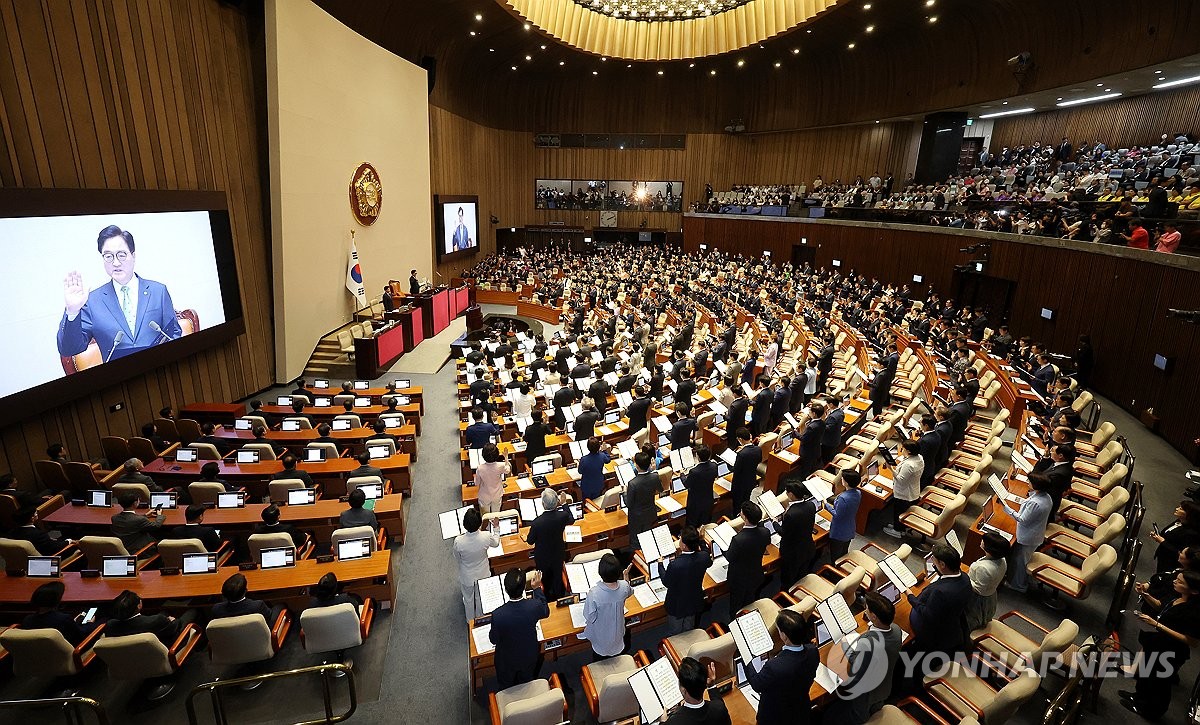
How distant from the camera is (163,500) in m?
6.93

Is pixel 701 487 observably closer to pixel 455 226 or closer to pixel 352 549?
pixel 352 549

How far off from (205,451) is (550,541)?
6.01 m

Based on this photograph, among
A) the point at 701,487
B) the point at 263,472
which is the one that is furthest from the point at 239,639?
the point at 701,487

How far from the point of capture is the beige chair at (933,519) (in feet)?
20.5

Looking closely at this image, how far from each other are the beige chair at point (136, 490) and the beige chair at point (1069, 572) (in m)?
9.95

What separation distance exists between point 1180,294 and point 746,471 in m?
8.97

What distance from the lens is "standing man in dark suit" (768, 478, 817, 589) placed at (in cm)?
570

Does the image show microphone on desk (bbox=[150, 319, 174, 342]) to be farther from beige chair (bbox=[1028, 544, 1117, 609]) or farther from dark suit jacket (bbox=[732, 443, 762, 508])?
beige chair (bbox=[1028, 544, 1117, 609])

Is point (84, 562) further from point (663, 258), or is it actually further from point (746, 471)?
point (663, 258)

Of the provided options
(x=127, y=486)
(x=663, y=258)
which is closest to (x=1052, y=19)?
(x=663, y=258)

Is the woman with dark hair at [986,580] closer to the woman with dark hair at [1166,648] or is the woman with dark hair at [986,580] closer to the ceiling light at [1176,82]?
the woman with dark hair at [1166,648]

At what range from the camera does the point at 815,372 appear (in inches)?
475

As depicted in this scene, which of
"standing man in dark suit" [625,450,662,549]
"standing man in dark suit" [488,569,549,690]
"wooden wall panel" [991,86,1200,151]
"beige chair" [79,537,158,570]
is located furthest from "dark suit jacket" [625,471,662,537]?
"wooden wall panel" [991,86,1200,151]

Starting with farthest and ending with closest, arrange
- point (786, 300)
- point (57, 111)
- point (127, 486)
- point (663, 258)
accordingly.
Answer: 1. point (663, 258)
2. point (786, 300)
3. point (57, 111)
4. point (127, 486)
